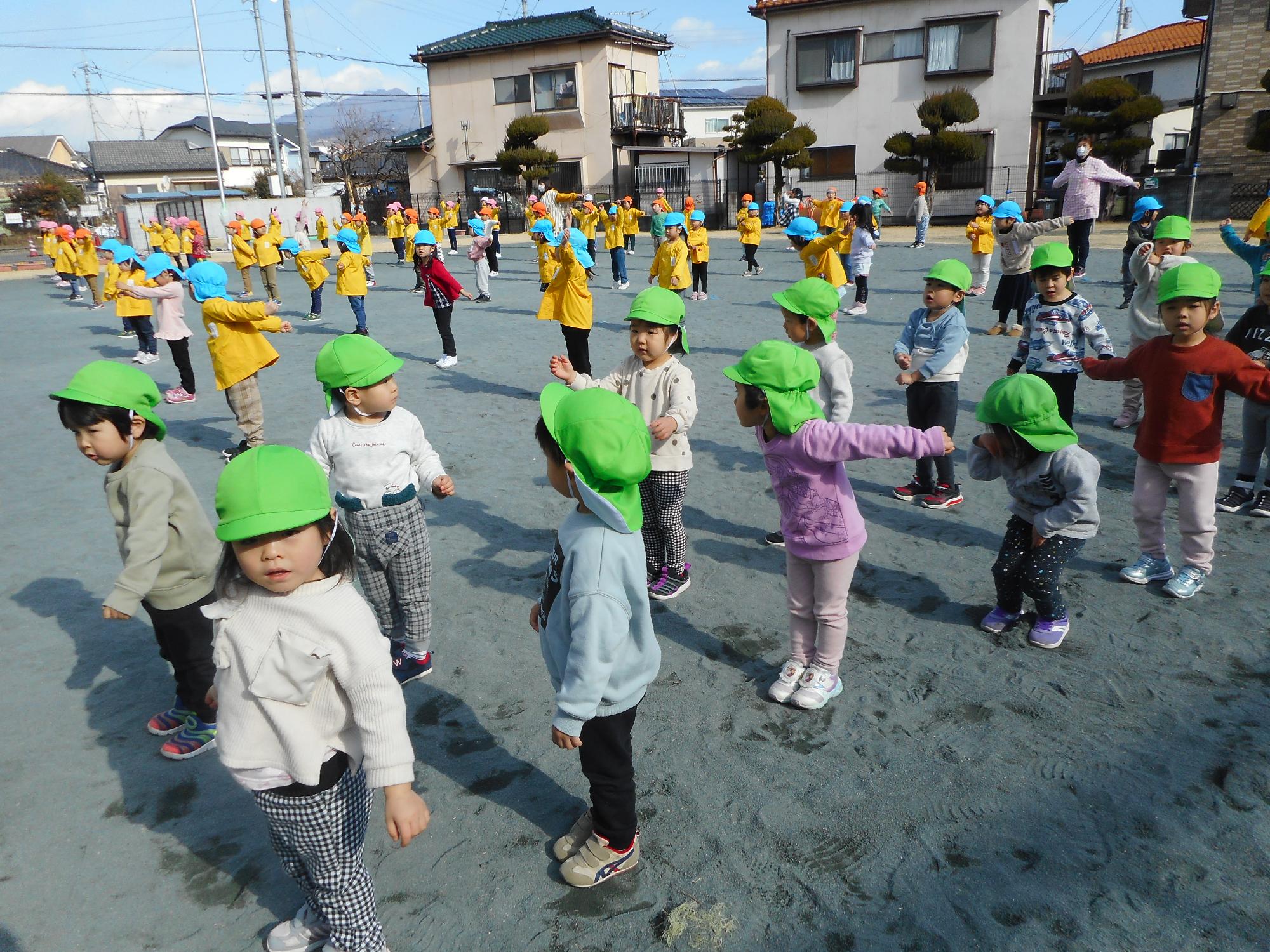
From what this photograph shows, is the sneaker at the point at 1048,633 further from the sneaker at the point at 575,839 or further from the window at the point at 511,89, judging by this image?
the window at the point at 511,89

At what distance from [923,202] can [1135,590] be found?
20.0 metres

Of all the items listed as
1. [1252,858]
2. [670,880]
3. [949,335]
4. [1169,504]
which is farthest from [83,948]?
[1169,504]

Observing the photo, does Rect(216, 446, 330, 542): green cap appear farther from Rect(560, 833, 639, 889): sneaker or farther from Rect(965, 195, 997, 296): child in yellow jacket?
Rect(965, 195, 997, 296): child in yellow jacket

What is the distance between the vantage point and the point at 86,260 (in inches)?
726

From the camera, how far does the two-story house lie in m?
35.4

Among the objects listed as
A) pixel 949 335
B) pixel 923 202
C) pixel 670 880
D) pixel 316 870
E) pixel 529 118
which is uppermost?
pixel 529 118

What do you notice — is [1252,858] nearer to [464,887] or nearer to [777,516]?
[464,887]

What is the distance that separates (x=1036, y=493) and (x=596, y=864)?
8.53 ft

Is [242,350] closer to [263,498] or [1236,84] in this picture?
[263,498]

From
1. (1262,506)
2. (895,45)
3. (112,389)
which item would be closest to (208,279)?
(112,389)

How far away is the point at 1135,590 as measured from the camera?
14.2ft

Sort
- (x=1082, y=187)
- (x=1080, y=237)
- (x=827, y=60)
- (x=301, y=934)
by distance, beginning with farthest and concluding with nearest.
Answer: (x=827, y=60) → (x=1080, y=237) → (x=1082, y=187) → (x=301, y=934)

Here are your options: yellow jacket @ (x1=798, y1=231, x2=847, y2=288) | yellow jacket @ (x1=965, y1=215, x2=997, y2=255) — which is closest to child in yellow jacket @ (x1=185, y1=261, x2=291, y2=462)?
yellow jacket @ (x1=798, y1=231, x2=847, y2=288)

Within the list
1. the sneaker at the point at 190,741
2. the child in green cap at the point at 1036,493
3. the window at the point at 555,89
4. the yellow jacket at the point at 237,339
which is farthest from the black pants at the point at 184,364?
the window at the point at 555,89
